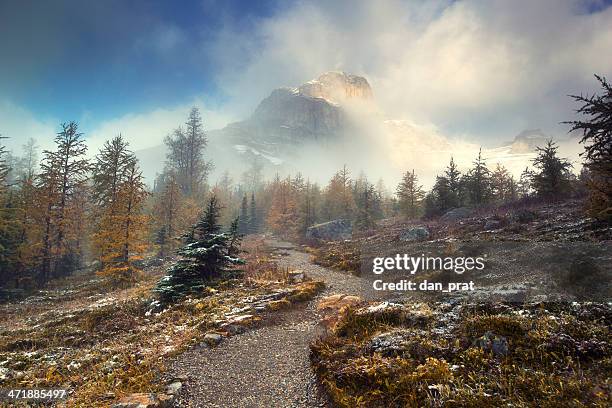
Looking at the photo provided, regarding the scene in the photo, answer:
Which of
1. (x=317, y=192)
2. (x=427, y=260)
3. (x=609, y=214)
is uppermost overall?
(x=317, y=192)

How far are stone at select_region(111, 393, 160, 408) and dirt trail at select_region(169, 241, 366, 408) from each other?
22.6 inches

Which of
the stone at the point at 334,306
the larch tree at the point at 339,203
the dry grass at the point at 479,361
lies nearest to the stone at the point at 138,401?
the dry grass at the point at 479,361

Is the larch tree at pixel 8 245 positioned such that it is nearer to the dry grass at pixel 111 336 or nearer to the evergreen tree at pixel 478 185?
the dry grass at pixel 111 336

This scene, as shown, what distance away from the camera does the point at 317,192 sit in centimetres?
6956

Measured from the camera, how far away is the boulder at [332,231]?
44662 mm

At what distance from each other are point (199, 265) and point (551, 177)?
113 ft

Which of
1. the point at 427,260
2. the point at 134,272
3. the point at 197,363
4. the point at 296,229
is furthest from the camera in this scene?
the point at 296,229

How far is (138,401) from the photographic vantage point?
7109 millimetres

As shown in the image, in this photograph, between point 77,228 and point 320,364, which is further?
point 77,228

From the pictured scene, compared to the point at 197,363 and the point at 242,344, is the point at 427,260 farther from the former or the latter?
the point at 197,363

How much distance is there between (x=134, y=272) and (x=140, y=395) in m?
23.9

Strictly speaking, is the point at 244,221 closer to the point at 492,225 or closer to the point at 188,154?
the point at 188,154

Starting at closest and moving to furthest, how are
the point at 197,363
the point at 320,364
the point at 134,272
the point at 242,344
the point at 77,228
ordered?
1. the point at 320,364
2. the point at 197,363
3. the point at 242,344
4. the point at 134,272
5. the point at 77,228

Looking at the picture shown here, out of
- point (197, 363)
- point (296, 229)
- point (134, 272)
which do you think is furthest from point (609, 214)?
point (296, 229)
